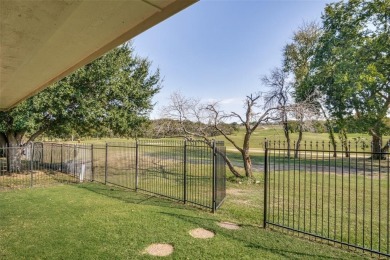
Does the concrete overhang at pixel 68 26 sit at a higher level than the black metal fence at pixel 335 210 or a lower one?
higher

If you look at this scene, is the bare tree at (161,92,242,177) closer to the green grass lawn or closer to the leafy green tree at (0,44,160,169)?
the leafy green tree at (0,44,160,169)

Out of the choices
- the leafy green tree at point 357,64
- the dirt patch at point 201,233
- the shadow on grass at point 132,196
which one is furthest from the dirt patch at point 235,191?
the leafy green tree at point 357,64

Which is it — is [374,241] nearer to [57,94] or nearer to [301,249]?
[301,249]

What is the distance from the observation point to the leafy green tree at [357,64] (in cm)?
1789

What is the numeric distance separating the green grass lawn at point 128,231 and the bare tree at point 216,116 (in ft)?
13.2

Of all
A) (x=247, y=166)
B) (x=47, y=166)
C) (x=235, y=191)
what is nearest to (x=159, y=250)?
(x=235, y=191)

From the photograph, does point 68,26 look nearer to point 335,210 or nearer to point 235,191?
point 335,210

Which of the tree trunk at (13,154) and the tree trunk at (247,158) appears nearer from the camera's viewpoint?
the tree trunk at (247,158)

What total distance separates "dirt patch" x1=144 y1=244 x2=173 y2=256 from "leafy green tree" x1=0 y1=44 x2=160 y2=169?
29.3 ft

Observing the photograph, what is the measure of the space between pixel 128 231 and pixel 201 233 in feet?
5.26

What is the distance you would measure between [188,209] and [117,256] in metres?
2.99

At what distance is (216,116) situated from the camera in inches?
467

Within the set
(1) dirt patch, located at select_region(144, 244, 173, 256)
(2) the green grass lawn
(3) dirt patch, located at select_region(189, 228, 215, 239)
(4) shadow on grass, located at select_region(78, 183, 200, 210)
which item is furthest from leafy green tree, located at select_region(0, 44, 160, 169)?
(1) dirt patch, located at select_region(144, 244, 173, 256)

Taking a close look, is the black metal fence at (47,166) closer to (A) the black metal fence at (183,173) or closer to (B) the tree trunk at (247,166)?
(A) the black metal fence at (183,173)
